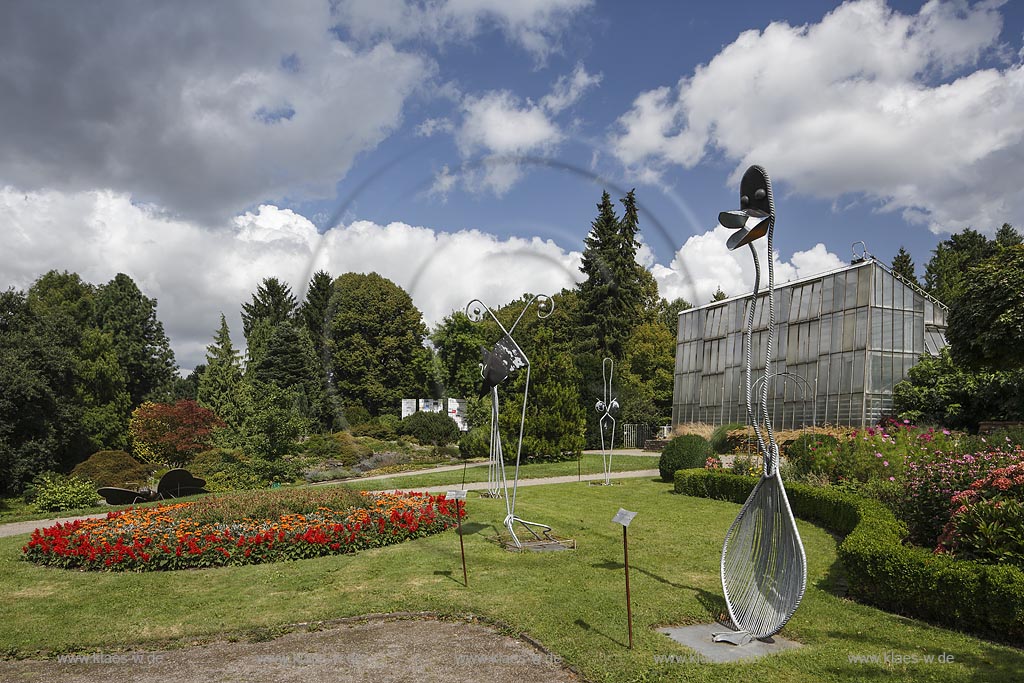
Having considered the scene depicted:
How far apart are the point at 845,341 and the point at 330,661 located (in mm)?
26296

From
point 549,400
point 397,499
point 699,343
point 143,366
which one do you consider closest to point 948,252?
point 699,343

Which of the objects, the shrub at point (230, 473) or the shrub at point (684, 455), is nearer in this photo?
the shrub at point (684, 455)

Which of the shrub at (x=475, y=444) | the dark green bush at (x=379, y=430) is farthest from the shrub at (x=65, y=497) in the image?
the dark green bush at (x=379, y=430)

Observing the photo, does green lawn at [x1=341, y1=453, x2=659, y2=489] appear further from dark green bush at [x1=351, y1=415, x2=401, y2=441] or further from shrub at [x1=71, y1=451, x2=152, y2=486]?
dark green bush at [x1=351, y1=415, x2=401, y2=441]

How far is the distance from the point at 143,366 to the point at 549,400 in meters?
29.6

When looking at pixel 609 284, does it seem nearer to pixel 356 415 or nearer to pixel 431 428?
pixel 431 428

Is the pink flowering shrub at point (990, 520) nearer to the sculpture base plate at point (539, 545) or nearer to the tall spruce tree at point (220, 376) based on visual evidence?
the sculpture base plate at point (539, 545)

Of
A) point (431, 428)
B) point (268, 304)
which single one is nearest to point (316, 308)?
point (268, 304)

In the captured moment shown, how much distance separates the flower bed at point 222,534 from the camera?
9852 mm

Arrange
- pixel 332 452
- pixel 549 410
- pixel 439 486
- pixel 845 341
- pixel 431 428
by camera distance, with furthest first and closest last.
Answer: pixel 431 428
pixel 332 452
pixel 549 410
pixel 845 341
pixel 439 486

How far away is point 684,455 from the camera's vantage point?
67.2 ft

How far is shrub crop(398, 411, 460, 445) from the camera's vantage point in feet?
116

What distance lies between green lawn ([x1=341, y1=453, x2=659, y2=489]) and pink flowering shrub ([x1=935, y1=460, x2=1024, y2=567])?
1449 centimetres

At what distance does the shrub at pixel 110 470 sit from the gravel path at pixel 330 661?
57.6 feet
